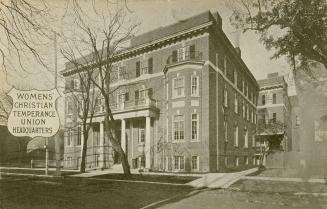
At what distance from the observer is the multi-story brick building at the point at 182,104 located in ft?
19.7

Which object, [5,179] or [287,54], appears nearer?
[287,54]

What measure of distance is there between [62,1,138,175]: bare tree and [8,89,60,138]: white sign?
41.6 inches

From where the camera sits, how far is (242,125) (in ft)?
19.8

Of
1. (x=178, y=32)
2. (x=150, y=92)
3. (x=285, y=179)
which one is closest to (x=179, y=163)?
(x=150, y=92)

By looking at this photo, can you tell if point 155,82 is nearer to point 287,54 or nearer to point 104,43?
point 104,43

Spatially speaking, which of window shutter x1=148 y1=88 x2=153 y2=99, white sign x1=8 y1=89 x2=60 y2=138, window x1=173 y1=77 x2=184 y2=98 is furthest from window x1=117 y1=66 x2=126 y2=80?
white sign x1=8 y1=89 x2=60 y2=138

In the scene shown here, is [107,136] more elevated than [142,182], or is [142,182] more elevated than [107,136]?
[107,136]

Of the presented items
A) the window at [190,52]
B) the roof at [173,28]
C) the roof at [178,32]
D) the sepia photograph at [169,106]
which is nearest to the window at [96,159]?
the sepia photograph at [169,106]

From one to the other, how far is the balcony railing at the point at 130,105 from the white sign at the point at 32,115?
1210mm

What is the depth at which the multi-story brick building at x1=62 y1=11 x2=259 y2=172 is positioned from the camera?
599cm

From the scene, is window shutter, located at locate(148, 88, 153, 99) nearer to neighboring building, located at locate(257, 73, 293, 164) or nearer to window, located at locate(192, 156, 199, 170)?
window, located at locate(192, 156, 199, 170)

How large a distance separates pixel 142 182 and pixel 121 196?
472 millimetres

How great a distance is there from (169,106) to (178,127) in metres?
0.39

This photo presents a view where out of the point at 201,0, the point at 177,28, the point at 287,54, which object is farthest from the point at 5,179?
the point at 287,54
